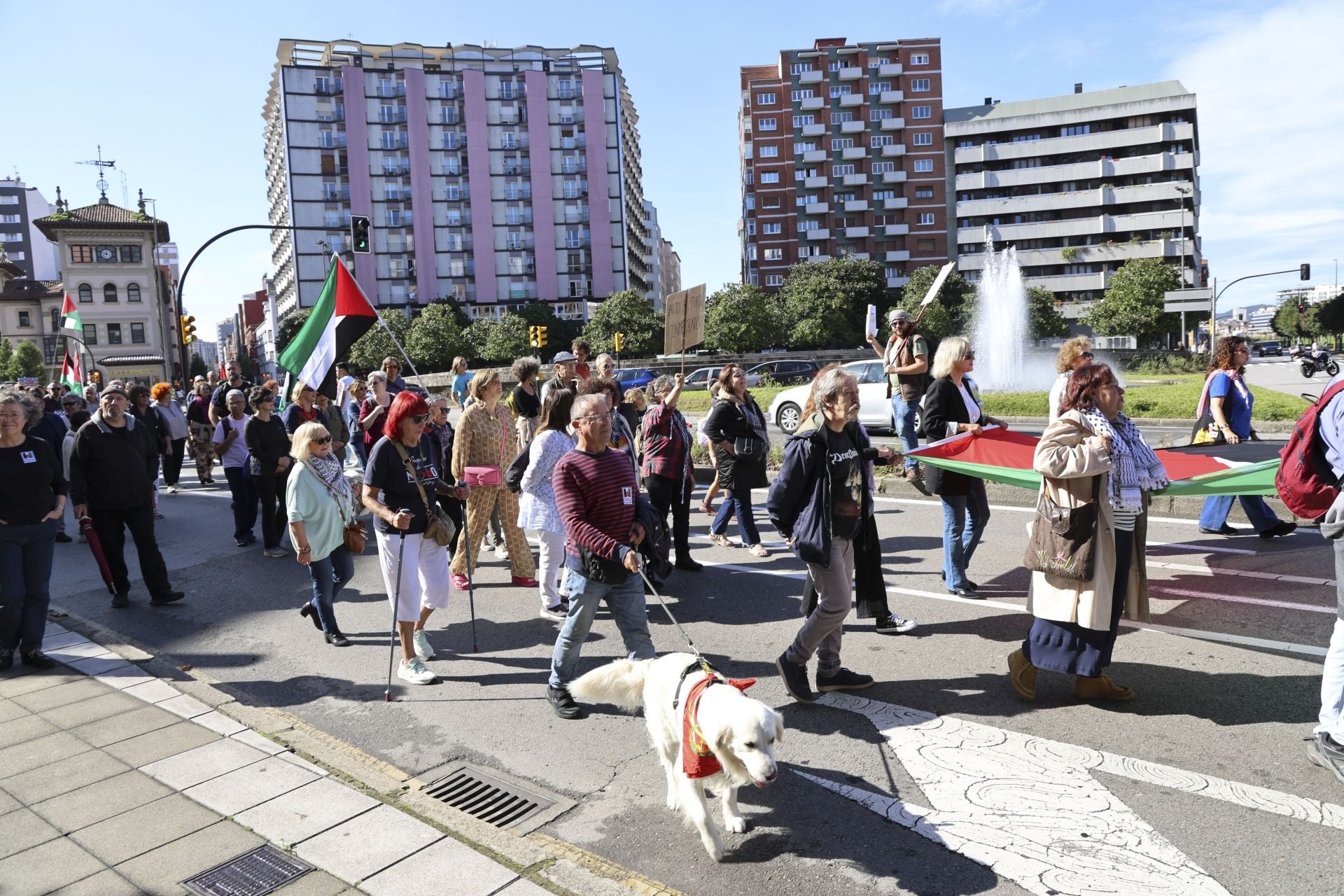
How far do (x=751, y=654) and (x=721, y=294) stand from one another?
5968 centimetres

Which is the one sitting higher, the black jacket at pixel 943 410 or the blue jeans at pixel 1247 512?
the black jacket at pixel 943 410

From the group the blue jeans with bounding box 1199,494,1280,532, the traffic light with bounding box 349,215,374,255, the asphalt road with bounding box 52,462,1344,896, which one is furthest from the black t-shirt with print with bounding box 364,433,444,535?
the traffic light with bounding box 349,215,374,255

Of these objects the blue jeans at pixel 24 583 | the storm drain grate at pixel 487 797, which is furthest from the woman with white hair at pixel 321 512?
the storm drain grate at pixel 487 797

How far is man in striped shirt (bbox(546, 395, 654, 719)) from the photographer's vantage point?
504 centimetres

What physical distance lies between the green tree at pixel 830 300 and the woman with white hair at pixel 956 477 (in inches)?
2373

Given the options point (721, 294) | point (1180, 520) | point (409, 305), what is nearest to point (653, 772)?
point (1180, 520)

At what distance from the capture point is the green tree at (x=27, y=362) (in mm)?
78625

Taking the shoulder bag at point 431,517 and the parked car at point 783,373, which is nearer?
the shoulder bag at point 431,517

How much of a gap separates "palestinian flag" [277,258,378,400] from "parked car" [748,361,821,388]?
27.1 m

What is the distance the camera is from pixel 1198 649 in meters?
5.92

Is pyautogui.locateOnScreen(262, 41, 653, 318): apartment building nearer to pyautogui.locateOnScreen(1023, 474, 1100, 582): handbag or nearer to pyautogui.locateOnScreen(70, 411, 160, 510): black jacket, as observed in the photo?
pyautogui.locateOnScreen(70, 411, 160, 510): black jacket

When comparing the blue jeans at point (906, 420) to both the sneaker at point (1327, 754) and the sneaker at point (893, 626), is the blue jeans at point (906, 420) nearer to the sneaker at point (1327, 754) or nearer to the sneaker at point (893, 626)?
the sneaker at point (893, 626)

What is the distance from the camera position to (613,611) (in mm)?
5297

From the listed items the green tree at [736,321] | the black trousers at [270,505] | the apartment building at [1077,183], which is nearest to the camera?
the black trousers at [270,505]
